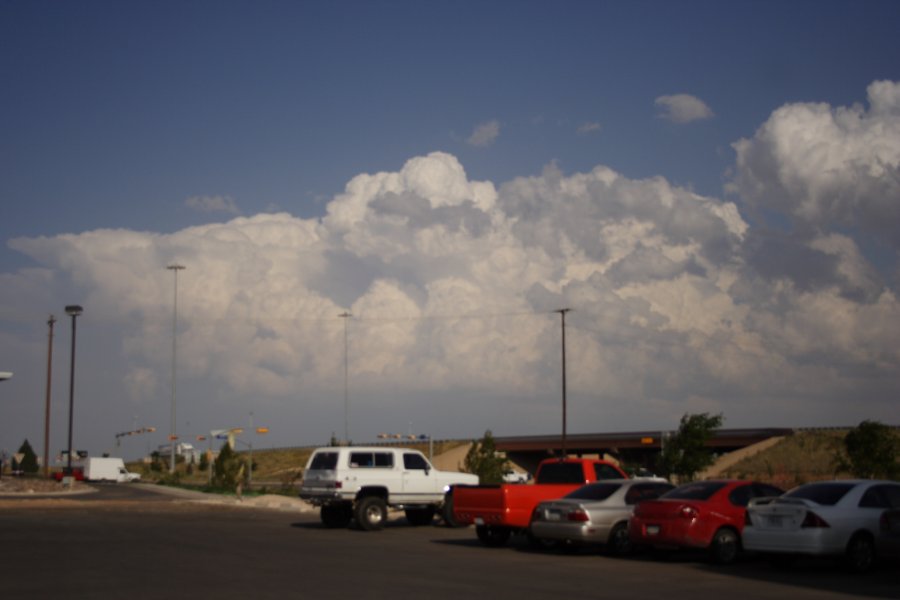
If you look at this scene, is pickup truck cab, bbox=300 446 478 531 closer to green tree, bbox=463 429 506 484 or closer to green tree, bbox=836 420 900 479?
green tree, bbox=836 420 900 479

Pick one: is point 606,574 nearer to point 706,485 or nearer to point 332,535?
point 706,485

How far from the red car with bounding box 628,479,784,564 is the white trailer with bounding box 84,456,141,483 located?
68890mm

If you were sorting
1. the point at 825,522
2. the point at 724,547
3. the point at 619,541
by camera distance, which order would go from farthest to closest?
the point at 619,541 < the point at 724,547 < the point at 825,522

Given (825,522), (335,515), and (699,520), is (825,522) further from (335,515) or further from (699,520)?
(335,515)

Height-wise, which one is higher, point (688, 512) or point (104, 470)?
point (688, 512)

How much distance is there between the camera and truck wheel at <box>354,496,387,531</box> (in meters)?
28.1

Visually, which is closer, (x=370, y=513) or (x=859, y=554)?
(x=859, y=554)

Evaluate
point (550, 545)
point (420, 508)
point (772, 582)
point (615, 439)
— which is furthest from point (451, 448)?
point (772, 582)

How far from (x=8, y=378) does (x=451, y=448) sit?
55.2 meters

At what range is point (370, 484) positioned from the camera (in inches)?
1126

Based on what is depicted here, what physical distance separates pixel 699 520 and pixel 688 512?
0.77 ft

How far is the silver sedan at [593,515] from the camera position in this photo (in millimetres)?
20328

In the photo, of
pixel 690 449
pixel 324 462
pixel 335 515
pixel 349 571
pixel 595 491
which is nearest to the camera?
pixel 349 571

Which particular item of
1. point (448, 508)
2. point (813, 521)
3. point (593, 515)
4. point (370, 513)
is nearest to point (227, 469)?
point (370, 513)
